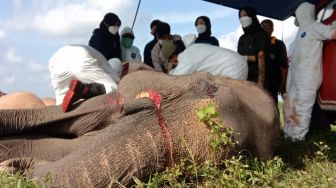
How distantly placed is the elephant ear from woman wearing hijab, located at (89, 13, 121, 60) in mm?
3531

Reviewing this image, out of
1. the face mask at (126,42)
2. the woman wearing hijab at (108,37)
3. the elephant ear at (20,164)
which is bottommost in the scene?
the elephant ear at (20,164)

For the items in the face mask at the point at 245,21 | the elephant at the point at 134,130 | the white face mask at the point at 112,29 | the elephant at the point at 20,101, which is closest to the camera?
the elephant at the point at 134,130

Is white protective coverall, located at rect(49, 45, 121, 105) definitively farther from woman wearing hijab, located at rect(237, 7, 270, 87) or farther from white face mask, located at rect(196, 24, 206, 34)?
white face mask, located at rect(196, 24, 206, 34)

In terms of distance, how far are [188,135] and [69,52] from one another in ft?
5.30

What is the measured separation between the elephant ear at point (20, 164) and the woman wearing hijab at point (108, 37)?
3.53 m

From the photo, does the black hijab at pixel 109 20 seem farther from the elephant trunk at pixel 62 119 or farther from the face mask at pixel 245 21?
the elephant trunk at pixel 62 119

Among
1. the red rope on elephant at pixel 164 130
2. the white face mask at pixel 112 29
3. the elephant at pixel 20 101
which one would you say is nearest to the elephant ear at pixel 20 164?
the red rope on elephant at pixel 164 130

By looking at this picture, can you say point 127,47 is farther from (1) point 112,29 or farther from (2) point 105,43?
(2) point 105,43

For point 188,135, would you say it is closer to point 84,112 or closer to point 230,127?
point 230,127

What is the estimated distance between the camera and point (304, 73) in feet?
19.9

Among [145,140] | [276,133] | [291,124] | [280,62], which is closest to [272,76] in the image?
[280,62]

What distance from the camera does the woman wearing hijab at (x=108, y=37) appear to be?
6945 mm

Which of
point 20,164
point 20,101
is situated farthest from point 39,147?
point 20,101

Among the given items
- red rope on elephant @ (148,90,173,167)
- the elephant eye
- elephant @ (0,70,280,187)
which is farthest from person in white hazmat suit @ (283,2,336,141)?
red rope on elephant @ (148,90,173,167)
